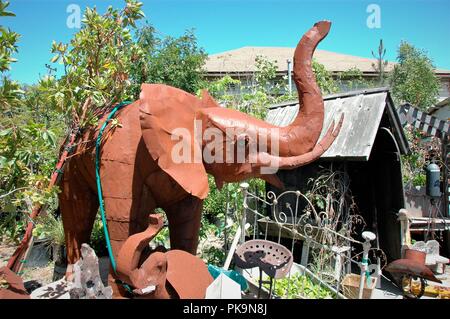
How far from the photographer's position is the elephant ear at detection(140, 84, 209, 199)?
2998 millimetres

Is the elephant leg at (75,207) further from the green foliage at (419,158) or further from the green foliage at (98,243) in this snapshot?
the green foliage at (419,158)

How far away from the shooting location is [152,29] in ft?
33.7

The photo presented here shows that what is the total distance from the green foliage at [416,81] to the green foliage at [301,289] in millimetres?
17547

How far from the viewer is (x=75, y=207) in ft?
13.8

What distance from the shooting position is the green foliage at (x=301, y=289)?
159 inches

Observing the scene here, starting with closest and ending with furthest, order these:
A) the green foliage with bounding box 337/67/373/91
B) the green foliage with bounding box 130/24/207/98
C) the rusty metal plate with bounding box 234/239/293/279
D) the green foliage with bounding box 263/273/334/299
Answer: the rusty metal plate with bounding box 234/239/293/279, the green foliage with bounding box 263/273/334/299, the green foliage with bounding box 130/24/207/98, the green foliage with bounding box 337/67/373/91

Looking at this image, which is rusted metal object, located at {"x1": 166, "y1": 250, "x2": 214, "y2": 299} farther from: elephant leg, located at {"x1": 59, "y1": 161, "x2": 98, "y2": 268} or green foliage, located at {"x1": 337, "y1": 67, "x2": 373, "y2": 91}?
green foliage, located at {"x1": 337, "y1": 67, "x2": 373, "y2": 91}

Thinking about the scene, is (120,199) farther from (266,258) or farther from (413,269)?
(413,269)

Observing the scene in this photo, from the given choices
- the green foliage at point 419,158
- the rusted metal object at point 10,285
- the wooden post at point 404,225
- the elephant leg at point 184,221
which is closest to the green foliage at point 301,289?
the elephant leg at point 184,221

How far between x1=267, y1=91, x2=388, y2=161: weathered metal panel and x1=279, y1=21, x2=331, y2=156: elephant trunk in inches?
87.7

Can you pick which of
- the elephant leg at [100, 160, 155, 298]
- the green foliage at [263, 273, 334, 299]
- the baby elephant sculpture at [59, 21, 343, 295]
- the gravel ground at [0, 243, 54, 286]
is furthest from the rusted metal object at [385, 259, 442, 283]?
the gravel ground at [0, 243, 54, 286]

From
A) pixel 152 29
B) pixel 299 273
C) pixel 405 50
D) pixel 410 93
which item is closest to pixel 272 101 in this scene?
pixel 152 29

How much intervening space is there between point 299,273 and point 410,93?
1811 centimetres
